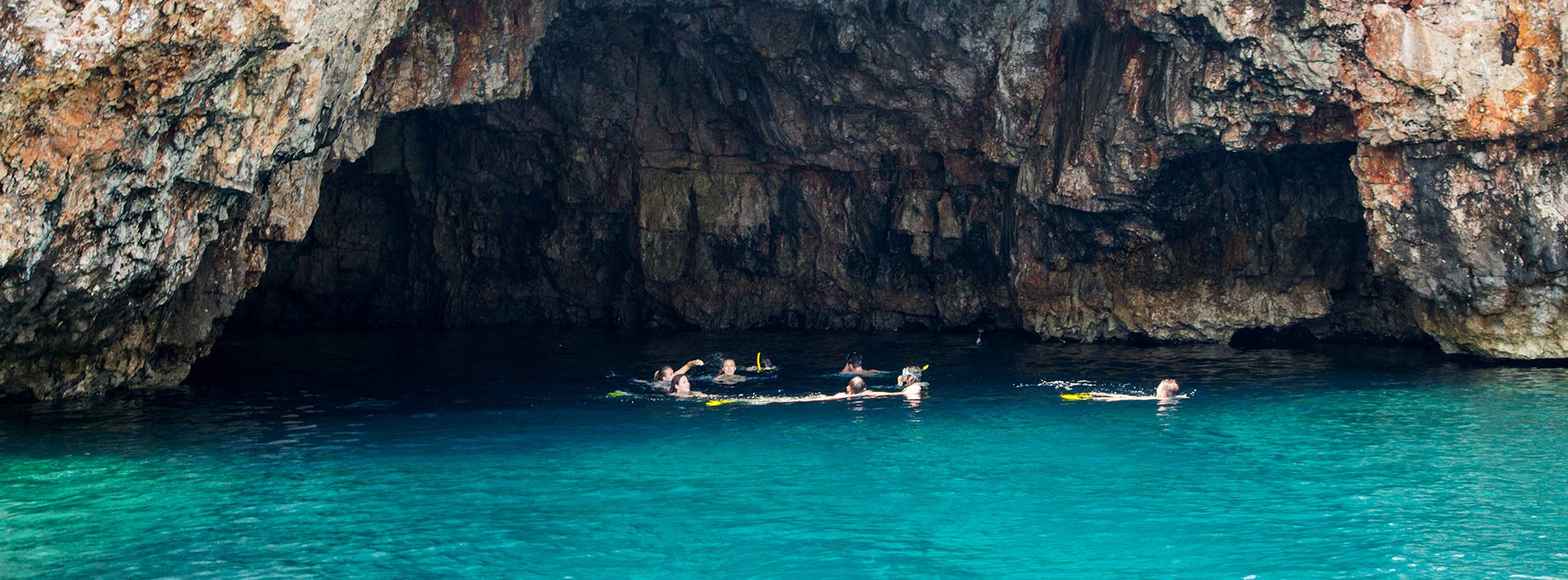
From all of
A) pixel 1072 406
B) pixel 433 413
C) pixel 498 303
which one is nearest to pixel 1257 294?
pixel 1072 406

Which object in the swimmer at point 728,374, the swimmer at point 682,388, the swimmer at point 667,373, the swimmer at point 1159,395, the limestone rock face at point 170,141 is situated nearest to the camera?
the limestone rock face at point 170,141

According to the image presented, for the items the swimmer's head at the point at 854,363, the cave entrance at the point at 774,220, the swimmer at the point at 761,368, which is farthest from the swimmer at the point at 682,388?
the cave entrance at the point at 774,220

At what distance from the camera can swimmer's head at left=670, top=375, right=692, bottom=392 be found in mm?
24250

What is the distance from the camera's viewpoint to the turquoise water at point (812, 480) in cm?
1242

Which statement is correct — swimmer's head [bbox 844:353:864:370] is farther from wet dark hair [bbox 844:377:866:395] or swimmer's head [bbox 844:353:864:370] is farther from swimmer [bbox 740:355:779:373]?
wet dark hair [bbox 844:377:866:395]

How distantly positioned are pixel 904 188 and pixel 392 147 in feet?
50.6

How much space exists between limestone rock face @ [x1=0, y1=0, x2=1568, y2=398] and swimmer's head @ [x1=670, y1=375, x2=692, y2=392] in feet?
21.7

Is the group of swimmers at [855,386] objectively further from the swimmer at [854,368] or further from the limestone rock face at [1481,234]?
the limestone rock face at [1481,234]

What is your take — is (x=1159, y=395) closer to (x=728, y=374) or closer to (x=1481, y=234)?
(x=1481, y=234)

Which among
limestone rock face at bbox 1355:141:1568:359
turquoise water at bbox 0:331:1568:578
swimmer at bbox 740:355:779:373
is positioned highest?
limestone rock face at bbox 1355:141:1568:359

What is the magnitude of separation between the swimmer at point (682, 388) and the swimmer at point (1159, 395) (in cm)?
713

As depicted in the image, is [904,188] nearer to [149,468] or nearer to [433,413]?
[433,413]

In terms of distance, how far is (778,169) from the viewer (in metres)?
37.5

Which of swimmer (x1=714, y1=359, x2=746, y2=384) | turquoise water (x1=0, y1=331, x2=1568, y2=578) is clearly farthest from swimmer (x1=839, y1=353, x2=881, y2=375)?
swimmer (x1=714, y1=359, x2=746, y2=384)
